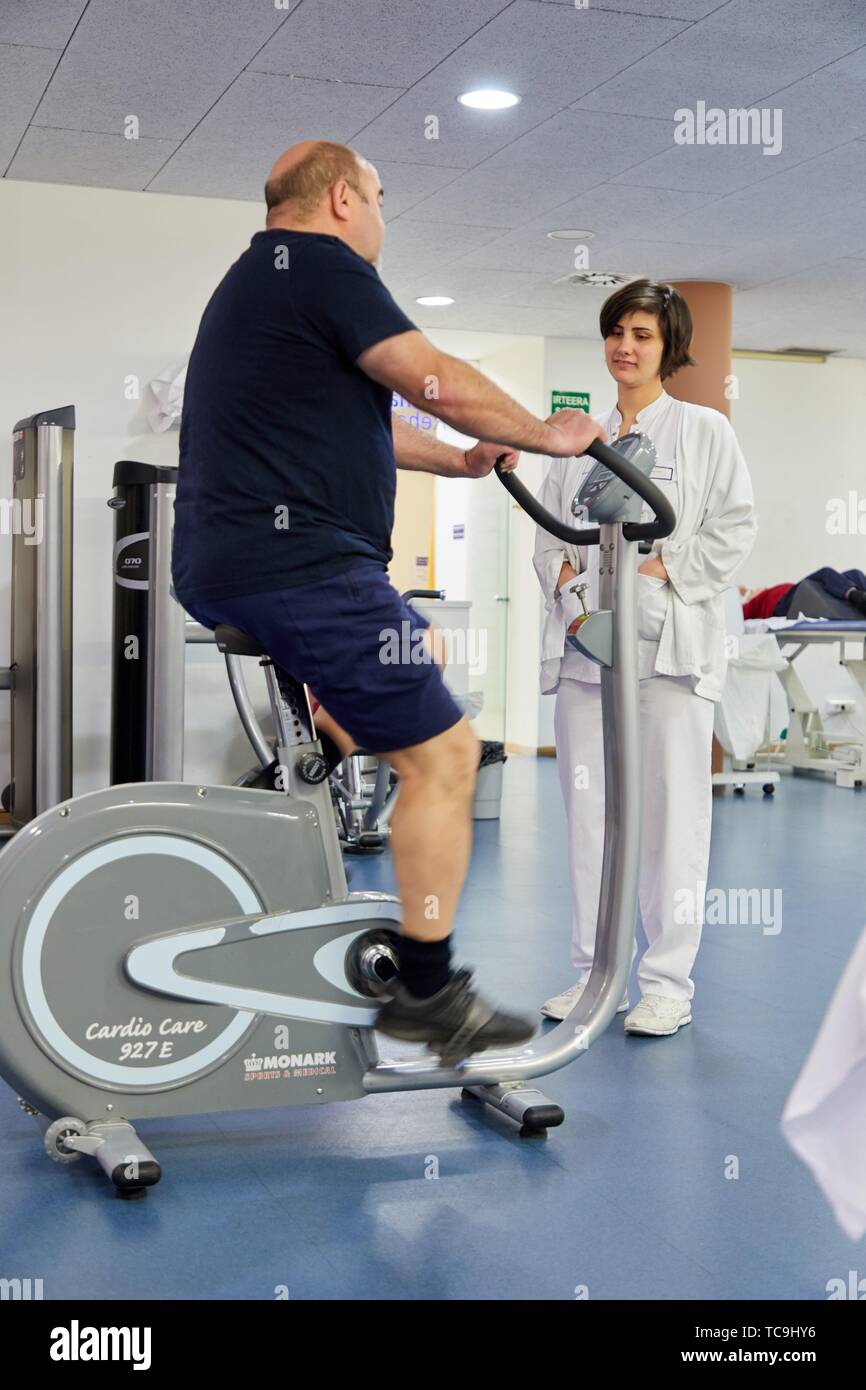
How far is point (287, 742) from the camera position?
2.39 m

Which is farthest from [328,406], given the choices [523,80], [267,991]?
[523,80]

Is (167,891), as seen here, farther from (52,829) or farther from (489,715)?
(489,715)

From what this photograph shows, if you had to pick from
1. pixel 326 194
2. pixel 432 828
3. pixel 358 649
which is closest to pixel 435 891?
pixel 432 828

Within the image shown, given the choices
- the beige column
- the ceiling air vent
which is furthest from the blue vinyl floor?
the ceiling air vent

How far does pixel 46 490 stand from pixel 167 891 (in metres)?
3.63

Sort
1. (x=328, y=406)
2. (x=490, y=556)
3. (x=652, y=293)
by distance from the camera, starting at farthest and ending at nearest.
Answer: (x=490, y=556) → (x=652, y=293) → (x=328, y=406)

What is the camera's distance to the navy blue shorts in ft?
7.00

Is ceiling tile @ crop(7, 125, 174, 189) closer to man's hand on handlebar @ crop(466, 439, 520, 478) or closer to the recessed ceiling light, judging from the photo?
the recessed ceiling light

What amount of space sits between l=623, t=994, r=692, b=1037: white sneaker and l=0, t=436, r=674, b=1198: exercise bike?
27.0 inches

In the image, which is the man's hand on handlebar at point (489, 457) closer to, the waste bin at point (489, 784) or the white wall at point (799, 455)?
the waste bin at point (489, 784)

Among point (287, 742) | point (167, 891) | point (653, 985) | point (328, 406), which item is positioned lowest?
point (653, 985)

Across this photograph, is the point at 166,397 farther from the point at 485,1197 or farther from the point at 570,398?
the point at 485,1197

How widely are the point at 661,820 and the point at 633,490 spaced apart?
3.39 feet

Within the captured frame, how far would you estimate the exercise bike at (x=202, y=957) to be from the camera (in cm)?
222
